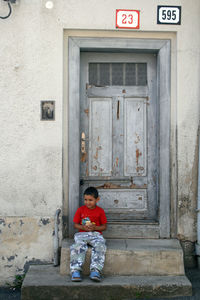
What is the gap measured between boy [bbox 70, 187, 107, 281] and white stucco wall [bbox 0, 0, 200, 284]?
393 mm

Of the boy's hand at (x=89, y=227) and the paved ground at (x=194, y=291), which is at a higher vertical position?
the boy's hand at (x=89, y=227)

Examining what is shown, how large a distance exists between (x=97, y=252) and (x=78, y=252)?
0.71ft

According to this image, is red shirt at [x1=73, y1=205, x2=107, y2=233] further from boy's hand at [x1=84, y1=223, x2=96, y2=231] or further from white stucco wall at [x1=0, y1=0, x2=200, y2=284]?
white stucco wall at [x1=0, y1=0, x2=200, y2=284]

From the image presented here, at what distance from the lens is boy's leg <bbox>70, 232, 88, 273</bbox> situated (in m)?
3.84

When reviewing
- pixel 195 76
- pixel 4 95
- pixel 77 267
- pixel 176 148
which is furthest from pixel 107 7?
pixel 77 267

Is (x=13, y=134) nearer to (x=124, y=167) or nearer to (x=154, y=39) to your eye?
(x=124, y=167)

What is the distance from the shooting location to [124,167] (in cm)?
474

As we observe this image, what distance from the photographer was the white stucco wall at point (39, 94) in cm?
433

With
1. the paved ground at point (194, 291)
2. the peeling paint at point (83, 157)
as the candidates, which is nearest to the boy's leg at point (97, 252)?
the paved ground at point (194, 291)

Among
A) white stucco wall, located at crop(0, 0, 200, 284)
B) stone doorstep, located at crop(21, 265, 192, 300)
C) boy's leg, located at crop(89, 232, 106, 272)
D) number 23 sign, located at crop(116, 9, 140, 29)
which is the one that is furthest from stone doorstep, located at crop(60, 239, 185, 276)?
number 23 sign, located at crop(116, 9, 140, 29)

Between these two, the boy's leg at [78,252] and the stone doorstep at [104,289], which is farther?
the boy's leg at [78,252]

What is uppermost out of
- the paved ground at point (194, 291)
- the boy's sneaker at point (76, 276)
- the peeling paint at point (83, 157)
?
the peeling paint at point (83, 157)

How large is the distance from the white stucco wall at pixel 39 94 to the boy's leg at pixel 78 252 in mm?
470

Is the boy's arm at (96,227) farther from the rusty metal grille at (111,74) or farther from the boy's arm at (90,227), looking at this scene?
the rusty metal grille at (111,74)
